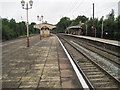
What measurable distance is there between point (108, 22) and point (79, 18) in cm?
9321

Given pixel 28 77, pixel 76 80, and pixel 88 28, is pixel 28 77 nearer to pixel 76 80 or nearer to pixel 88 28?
pixel 76 80

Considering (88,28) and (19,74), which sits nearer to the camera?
(19,74)

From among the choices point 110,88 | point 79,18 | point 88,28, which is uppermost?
point 79,18

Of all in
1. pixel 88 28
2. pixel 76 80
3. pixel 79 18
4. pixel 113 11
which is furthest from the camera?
pixel 79 18

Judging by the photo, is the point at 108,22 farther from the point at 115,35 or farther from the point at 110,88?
the point at 110,88

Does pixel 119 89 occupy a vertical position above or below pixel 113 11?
below

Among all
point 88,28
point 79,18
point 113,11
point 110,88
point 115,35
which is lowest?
point 110,88

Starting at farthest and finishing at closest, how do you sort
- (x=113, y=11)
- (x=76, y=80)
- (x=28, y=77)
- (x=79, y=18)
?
1. (x=79, y=18)
2. (x=113, y=11)
3. (x=28, y=77)
4. (x=76, y=80)

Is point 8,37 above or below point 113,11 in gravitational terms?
below

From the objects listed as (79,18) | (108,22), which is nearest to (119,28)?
(108,22)

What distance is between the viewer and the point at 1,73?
5.52 m

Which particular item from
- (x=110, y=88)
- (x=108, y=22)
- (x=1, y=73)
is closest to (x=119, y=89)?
(x=110, y=88)

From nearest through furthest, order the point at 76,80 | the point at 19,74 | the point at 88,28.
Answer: the point at 76,80 < the point at 19,74 < the point at 88,28

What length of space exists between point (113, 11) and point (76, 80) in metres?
34.4
